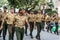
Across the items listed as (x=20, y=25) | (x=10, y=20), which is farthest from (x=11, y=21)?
(x=20, y=25)

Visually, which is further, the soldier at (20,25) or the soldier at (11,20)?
the soldier at (11,20)

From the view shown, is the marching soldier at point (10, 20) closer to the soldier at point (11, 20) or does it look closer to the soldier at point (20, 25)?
the soldier at point (11, 20)

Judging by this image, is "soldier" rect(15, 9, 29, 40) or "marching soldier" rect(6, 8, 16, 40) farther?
"marching soldier" rect(6, 8, 16, 40)

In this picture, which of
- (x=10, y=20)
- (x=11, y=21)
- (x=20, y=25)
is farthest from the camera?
(x=10, y=20)

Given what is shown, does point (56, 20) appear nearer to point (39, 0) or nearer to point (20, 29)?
point (39, 0)

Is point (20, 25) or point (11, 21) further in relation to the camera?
point (11, 21)

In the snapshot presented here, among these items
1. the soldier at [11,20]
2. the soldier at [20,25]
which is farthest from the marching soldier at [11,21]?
the soldier at [20,25]

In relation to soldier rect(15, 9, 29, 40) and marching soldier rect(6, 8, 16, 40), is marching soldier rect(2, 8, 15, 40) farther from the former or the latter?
soldier rect(15, 9, 29, 40)

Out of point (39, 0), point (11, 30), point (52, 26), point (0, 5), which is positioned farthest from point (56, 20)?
point (0, 5)

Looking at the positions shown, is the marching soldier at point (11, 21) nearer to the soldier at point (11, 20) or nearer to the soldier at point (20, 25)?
the soldier at point (11, 20)

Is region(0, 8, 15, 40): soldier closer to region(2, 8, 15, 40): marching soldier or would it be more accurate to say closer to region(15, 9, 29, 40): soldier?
region(2, 8, 15, 40): marching soldier

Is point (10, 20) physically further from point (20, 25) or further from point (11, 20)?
point (20, 25)

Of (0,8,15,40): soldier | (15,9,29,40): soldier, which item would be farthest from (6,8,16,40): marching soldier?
(15,9,29,40): soldier

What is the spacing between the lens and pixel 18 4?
32.6 m
